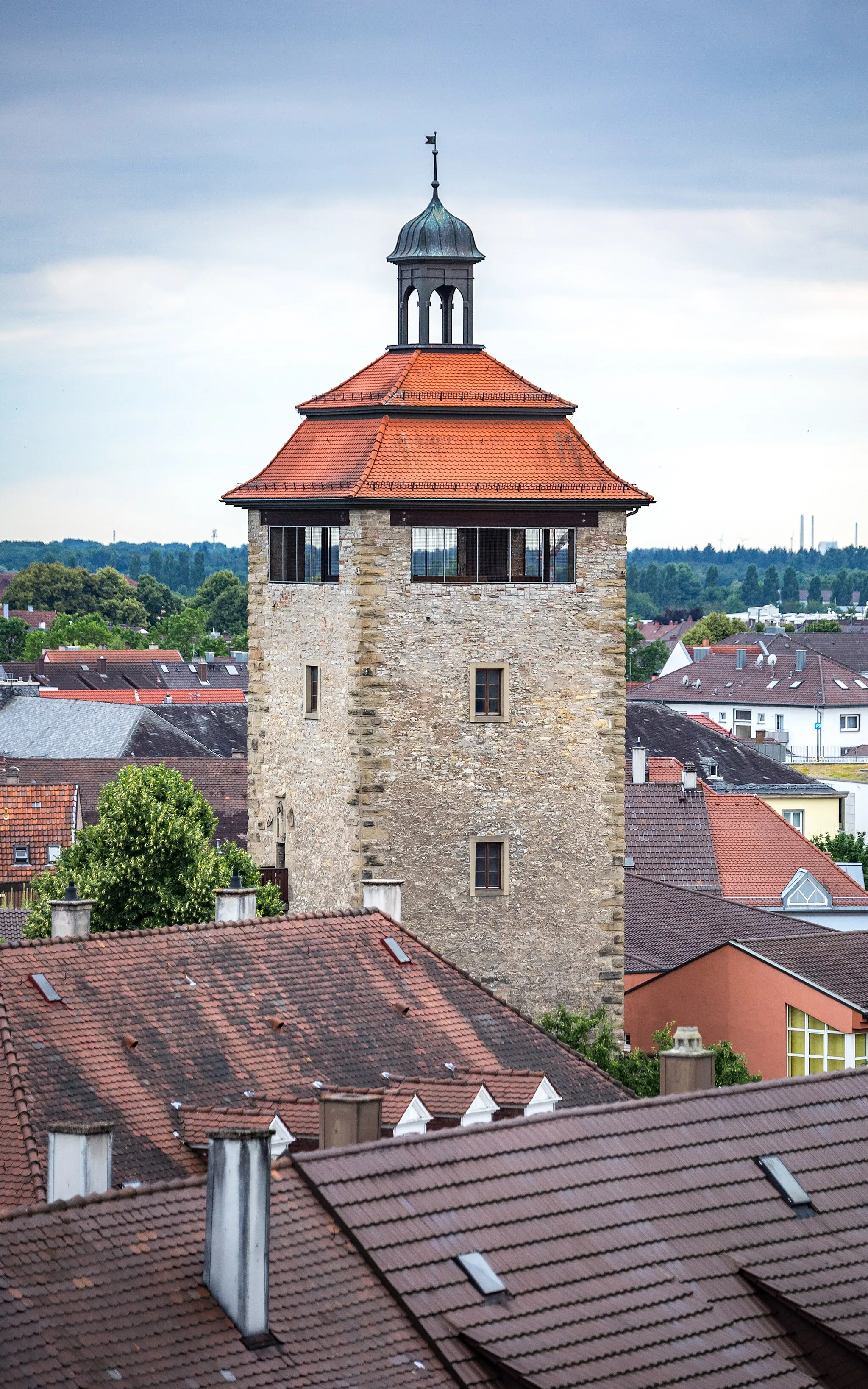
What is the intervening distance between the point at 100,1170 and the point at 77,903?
9974 mm

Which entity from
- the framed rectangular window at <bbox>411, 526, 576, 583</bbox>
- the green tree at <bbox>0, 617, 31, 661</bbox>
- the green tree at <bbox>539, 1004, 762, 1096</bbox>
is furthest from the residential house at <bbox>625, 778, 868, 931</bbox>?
the green tree at <bbox>0, 617, 31, 661</bbox>

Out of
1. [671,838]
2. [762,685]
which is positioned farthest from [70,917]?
[762,685]

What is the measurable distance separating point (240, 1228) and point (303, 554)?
859 inches

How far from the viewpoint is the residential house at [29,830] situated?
173 feet

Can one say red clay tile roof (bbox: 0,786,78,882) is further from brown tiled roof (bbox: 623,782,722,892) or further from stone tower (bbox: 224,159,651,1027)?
stone tower (bbox: 224,159,651,1027)

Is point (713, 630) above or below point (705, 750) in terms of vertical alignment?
above

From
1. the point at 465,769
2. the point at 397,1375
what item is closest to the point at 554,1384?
the point at 397,1375

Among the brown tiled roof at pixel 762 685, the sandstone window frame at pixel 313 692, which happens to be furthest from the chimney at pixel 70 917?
the brown tiled roof at pixel 762 685

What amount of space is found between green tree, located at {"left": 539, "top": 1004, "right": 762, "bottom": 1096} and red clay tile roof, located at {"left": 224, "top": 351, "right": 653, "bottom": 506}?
298 inches

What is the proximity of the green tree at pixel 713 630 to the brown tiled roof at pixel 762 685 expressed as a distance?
140 ft

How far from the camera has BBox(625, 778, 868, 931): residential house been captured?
5172cm

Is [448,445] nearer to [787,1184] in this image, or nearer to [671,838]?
[671,838]

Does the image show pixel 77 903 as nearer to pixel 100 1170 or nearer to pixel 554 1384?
pixel 100 1170

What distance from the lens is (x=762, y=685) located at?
121m
